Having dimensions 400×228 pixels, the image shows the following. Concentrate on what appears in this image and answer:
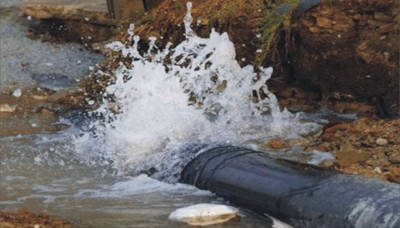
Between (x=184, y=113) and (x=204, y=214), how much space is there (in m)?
2.06

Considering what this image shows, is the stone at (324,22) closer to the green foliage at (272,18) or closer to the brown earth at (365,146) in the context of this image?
the green foliage at (272,18)

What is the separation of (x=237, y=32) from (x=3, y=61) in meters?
3.14

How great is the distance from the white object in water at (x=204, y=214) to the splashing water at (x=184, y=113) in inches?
33.6

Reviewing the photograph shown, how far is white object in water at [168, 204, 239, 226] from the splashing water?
33.6 inches

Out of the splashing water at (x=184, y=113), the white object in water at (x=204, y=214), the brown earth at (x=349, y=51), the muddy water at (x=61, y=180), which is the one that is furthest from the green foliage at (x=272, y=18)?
the white object in water at (x=204, y=214)

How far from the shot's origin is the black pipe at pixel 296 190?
352 cm

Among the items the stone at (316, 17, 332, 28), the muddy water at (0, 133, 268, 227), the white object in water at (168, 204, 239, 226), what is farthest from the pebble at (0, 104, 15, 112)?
the white object in water at (168, 204, 239, 226)

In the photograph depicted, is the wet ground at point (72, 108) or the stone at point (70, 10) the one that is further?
the stone at point (70, 10)

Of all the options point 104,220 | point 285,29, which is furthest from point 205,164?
point 285,29

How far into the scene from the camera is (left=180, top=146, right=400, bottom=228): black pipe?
139 inches

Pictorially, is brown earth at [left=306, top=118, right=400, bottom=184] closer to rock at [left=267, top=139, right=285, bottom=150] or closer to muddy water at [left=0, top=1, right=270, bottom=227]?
rock at [left=267, top=139, right=285, bottom=150]

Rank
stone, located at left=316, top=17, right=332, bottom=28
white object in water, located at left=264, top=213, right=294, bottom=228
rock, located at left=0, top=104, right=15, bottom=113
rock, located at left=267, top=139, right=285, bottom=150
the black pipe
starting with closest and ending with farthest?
the black pipe
white object in water, located at left=264, top=213, right=294, bottom=228
rock, located at left=267, top=139, right=285, bottom=150
stone, located at left=316, top=17, right=332, bottom=28
rock, located at left=0, top=104, right=15, bottom=113

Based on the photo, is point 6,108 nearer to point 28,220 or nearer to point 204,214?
point 28,220

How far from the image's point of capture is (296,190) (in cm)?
389
